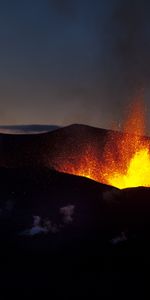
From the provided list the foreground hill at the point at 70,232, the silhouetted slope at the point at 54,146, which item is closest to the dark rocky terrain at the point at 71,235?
the foreground hill at the point at 70,232

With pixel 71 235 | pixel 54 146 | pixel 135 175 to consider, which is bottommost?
pixel 71 235

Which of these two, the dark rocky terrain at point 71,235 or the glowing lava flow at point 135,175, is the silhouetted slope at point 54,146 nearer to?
the glowing lava flow at point 135,175

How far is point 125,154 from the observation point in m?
56.8

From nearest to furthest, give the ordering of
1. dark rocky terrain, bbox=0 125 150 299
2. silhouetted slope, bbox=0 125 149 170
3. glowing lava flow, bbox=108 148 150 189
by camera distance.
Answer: dark rocky terrain, bbox=0 125 150 299 < glowing lava flow, bbox=108 148 150 189 < silhouetted slope, bbox=0 125 149 170

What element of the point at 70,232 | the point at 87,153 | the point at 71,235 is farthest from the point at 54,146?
the point at 71,235

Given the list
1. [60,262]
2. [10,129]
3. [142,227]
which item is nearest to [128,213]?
[142,227]

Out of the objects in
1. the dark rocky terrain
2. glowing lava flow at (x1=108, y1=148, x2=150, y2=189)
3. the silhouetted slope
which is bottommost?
the dark rocky terrain

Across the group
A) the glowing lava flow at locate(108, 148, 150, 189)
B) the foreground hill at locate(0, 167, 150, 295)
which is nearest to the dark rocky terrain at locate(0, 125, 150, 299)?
the foreground hill at locate(0, 167, 150, 295)

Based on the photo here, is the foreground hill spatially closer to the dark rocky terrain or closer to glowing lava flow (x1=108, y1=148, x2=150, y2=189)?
the dark rocky terrain

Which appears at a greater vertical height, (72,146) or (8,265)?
(72,146)

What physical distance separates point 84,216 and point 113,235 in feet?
6.58

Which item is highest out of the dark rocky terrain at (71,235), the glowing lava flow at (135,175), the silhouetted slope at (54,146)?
the silhouetted slope at (54,146)

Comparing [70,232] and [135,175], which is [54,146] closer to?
[135,175]

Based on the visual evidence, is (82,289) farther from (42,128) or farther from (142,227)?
(42,128)
